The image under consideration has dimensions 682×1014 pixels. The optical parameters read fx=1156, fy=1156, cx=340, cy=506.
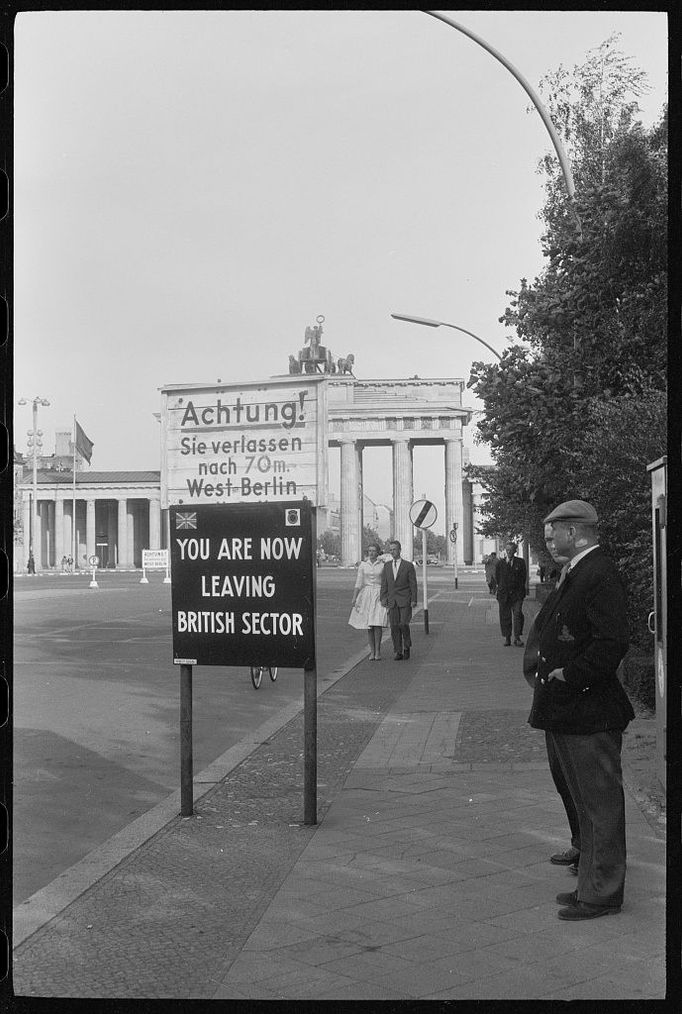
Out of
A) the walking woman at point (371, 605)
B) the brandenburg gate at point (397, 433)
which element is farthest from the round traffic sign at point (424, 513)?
the brandenburg gate at point (397, 433)

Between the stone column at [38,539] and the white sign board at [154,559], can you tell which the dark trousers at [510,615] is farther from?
the stone column at [38,539]

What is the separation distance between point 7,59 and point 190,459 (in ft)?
14.9

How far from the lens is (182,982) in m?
3.92

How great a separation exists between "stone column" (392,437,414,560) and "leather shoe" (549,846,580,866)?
92.2 metres

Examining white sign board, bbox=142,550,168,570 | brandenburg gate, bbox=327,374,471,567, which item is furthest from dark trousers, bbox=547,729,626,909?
brandenburg gate, bbox=327,374,471,567

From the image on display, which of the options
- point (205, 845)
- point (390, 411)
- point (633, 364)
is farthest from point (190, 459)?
point (390, 411)

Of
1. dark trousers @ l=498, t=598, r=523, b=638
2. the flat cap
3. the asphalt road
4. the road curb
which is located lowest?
the asphalt road

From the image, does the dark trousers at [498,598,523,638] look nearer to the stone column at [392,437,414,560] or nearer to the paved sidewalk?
the paved sidewalk

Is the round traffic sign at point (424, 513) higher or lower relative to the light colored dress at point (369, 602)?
higher

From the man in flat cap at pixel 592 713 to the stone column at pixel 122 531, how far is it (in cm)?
10827

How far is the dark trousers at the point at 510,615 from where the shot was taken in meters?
18.6

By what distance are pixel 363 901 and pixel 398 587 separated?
12.0m

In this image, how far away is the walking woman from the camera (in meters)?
16.8

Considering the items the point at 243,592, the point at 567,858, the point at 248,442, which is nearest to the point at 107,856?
the point at 243,592
